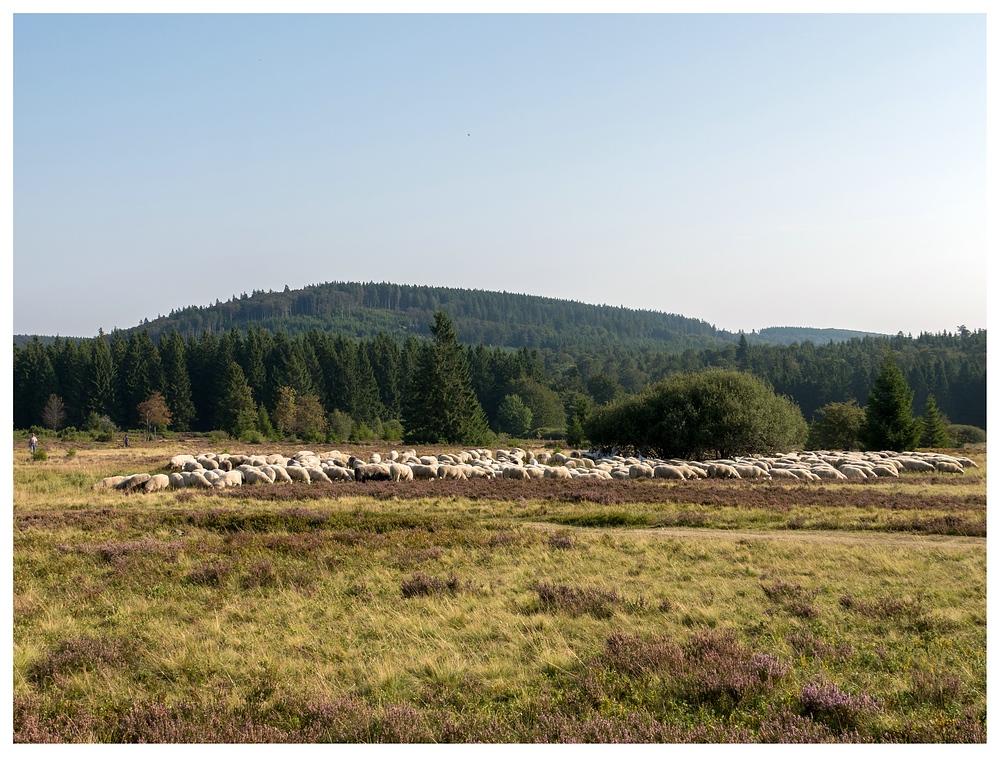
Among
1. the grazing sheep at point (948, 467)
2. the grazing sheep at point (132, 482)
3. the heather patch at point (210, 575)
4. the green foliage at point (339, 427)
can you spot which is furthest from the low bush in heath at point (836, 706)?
the green foliage at point (339, 427)

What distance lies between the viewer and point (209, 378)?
11344 centimetres

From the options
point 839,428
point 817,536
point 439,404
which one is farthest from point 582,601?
point 439,404

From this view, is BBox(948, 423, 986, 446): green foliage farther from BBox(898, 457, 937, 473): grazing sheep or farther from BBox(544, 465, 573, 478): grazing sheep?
BBox(544, 465, 573, 478): grazing sheep

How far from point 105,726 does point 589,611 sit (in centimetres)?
734

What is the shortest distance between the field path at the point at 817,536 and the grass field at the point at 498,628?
0.18 m

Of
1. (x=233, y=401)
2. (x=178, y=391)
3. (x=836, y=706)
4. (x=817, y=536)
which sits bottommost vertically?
(x=817, y=536)

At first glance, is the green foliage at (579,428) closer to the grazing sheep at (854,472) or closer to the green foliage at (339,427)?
the green foliage at (339,427)

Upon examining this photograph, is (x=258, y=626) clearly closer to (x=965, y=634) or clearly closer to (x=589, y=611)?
(x=589, y=611)

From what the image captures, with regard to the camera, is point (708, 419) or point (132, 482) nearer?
point (132, 482)

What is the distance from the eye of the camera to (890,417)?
58750mm

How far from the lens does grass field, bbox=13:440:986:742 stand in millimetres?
7957

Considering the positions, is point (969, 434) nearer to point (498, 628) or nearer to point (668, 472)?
point (668, 472)

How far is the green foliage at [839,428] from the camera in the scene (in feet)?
214

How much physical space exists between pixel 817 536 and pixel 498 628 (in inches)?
481
